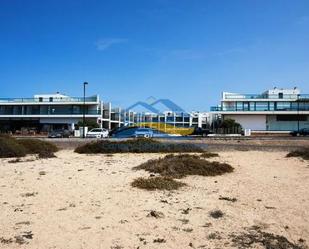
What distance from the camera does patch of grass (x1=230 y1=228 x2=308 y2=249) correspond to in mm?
5762

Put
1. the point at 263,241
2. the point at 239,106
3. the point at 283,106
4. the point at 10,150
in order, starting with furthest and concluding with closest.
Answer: the point at 239,106 < the point at 283,106 < the point at 10,150 < the point at 263,241

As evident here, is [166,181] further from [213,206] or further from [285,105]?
[285,105]

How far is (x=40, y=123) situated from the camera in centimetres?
8362

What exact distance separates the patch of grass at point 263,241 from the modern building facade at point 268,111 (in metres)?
69.7

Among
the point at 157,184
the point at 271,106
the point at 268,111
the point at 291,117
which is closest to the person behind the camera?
the point at 157,184

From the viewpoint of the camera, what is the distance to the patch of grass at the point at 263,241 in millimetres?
5762

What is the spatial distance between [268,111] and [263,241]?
71.4m

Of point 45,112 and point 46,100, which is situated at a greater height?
point 46,100

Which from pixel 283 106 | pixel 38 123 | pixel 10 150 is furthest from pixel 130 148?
pixel 38 123

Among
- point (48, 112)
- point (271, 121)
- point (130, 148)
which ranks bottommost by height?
point (130, 148)

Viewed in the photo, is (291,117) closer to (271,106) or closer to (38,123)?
(271,106)

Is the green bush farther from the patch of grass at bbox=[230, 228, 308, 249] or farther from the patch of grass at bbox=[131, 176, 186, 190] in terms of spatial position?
the patch of grass at bbox=[230, 228, 308, 249]

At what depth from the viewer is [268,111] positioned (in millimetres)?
74500

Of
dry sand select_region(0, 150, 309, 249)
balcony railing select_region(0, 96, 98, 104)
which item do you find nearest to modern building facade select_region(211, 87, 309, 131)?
balcony railing select_region(0, 96, 98, 104)
